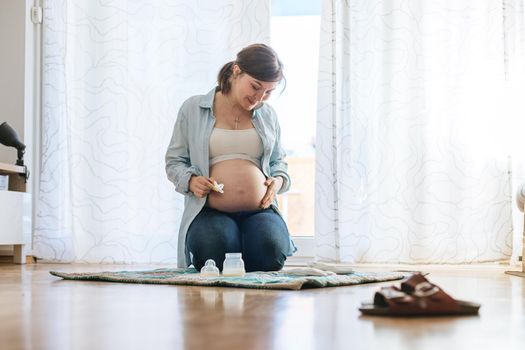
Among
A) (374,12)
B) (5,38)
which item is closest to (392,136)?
(374,12)

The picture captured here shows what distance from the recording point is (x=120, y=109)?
139 inches

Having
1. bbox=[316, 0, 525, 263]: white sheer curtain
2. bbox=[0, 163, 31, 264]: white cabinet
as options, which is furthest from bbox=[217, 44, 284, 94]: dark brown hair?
bbox=[0, 163, 31, 264]: white cabinet

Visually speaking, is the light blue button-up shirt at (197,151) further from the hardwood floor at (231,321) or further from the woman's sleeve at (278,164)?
the hardwood floor at (231,321)

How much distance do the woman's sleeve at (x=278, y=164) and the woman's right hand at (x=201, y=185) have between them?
283mm

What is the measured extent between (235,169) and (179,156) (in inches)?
9.9

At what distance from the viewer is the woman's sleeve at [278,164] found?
2727 mm

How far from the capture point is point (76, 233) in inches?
→ 138

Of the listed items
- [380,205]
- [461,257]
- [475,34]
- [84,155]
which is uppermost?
[475,34]

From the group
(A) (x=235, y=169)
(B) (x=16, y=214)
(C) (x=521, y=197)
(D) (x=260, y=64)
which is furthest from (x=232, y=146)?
(B) (x=16, y=214)

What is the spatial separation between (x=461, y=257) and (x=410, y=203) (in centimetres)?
30

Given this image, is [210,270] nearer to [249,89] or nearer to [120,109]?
[249,89]

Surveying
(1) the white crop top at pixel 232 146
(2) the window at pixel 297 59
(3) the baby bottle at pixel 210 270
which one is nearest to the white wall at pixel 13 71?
(2) the window at pixel 297 59

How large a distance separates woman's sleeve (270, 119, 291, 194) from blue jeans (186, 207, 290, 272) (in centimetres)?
15

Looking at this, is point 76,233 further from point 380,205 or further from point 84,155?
point 380,205
